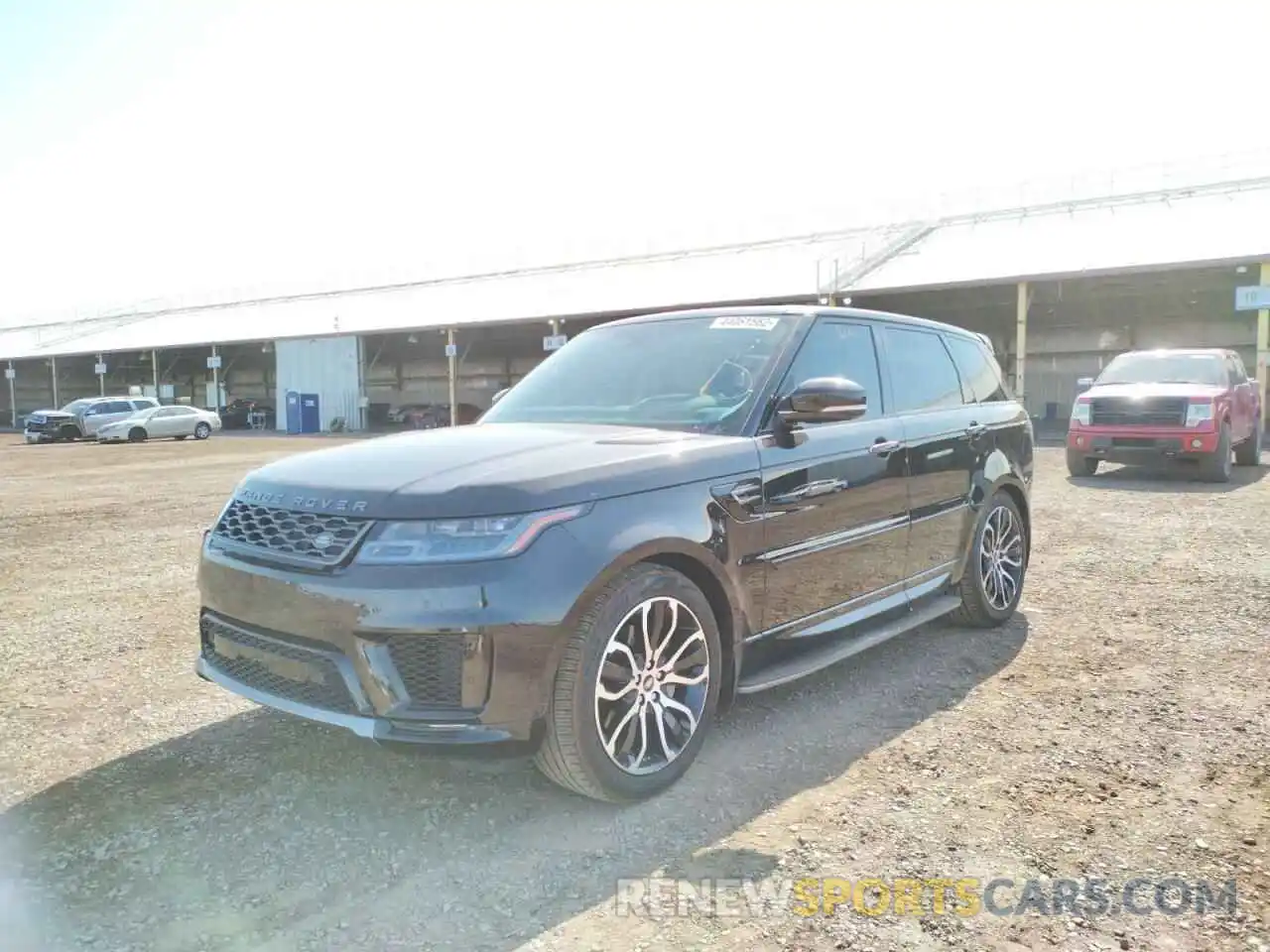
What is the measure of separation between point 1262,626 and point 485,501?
474cm

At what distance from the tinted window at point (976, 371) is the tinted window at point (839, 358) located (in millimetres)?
1052

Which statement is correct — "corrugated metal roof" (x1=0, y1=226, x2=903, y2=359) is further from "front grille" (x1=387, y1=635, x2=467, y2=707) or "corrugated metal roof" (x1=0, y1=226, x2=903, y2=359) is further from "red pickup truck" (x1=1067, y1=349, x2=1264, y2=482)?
"front grille" (x1=387, y1=635, x2=467, y2=707)

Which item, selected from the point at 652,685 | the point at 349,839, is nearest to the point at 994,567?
the point at 652,685

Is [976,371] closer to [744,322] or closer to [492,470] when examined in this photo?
[744,322]

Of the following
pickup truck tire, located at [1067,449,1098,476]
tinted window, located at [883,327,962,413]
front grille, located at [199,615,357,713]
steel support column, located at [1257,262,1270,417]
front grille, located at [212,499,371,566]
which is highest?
steel support column, located at [1257,262,1270,417]

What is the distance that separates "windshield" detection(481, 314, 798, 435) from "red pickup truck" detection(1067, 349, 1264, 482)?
9686mm

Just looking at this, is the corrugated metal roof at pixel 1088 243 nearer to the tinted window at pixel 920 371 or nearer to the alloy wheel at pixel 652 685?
the tinted window at pixel 920 371

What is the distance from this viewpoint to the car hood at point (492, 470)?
9.13 ft

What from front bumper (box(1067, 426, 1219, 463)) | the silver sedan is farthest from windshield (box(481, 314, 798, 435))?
the silver sedan

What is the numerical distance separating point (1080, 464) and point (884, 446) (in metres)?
10.0

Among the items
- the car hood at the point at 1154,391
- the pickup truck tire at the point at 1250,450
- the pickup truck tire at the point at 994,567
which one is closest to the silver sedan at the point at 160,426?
the car hood at the point at 1154,391

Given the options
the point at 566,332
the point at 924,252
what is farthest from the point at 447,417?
the point at 924,252

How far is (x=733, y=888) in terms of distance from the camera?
2576 millimetres

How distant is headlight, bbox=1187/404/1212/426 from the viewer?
1138 cm
